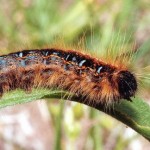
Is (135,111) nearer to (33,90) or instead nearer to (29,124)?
(33,90)

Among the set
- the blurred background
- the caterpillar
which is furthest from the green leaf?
the blurred background

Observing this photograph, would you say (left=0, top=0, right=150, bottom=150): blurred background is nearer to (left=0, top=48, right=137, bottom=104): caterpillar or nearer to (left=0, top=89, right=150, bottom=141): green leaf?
(left=0, top=48, right=137, bottom=104): caterpillar

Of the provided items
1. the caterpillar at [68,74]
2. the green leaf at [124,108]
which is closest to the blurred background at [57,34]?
the caterpillar at [68,74]

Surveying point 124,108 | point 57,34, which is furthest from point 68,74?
point 57,34

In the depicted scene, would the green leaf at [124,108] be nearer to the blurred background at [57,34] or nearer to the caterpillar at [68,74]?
the caterpillar at [68,74]

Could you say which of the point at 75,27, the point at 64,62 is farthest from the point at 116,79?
the point at 75,27

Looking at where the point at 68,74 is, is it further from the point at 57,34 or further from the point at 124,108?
the point at 57,34
